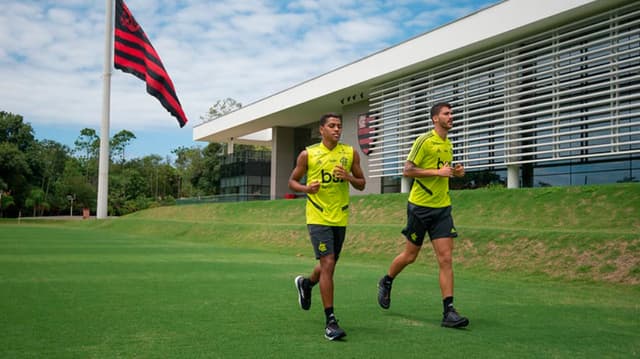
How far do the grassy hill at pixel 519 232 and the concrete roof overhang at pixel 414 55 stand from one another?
6275mm

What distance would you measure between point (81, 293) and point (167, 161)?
3957 inches

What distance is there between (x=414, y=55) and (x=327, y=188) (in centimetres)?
2133

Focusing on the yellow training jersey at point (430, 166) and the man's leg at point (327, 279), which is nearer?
the man's leg at point (327, 279)

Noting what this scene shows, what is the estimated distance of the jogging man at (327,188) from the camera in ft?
17.7

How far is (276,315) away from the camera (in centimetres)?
595

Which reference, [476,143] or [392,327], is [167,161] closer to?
[476,143]

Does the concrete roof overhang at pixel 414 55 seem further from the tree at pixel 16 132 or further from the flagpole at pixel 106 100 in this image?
the tree at pixel 16 132

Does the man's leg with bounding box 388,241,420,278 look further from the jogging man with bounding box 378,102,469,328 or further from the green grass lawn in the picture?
the green grass lawn

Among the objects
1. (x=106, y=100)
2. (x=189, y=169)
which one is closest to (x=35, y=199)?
(x=189, y=169)

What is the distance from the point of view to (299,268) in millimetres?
11836

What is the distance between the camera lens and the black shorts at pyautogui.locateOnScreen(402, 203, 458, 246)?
6008 mm

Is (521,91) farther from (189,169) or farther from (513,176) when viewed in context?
(189,169)

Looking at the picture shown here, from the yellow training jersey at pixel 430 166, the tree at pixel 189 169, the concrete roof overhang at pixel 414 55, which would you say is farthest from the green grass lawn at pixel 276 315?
the tree at pixel 189 169

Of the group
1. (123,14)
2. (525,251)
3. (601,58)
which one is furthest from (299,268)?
(123,14)
